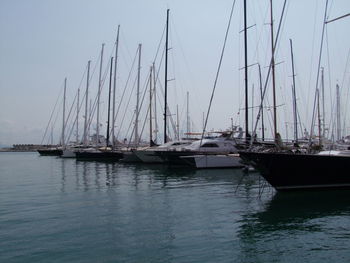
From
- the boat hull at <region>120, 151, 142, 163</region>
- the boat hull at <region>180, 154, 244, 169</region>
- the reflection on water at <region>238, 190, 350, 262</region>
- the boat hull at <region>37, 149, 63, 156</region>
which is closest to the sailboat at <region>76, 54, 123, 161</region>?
the boat hull at <region>120, 151, 142, 163</region>

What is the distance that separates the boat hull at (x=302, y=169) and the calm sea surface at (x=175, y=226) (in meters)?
0.55

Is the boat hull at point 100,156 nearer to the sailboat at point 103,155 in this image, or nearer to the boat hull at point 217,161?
the sailboat at point 103,155

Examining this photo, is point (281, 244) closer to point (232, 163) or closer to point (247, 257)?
point (247, 257)

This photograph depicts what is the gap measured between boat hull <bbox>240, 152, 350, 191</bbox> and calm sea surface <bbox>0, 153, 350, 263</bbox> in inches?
21.6

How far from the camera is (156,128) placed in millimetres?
54781

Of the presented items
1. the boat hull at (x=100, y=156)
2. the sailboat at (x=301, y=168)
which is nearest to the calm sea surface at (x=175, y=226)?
the sailboat at (x=301, y=168)

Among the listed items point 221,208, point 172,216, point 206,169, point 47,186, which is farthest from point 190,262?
point 206,169

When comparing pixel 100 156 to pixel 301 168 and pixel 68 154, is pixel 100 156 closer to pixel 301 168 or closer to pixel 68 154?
pixel 68 154

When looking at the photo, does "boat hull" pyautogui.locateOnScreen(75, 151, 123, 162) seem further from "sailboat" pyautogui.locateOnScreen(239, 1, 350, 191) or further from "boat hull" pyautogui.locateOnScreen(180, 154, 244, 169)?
"sailboat" pyautogui.locateOnScreen(239, 1, 350, 191)

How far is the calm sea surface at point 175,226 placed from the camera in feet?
31.7

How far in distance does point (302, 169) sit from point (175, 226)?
29.1 ft

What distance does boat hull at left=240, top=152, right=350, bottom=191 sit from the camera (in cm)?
1847

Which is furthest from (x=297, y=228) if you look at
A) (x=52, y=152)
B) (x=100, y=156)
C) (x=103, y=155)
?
(x=52, y=152)

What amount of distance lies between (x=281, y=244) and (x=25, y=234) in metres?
7.66
